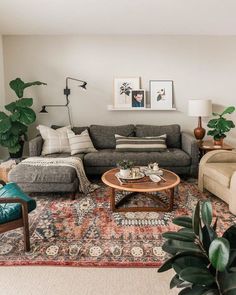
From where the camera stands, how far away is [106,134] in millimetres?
4418

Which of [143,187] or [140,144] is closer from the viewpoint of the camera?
[143,187]

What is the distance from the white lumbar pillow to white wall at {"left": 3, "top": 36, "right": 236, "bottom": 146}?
645 millimetres

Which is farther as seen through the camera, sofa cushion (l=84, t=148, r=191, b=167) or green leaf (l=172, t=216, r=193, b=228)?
sofa cushion (l=84, t=148, r=191, b=167)

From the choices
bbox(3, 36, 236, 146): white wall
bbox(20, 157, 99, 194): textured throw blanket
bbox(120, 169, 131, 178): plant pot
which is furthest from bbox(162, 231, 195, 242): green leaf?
bbox(3, 36, 236, 146): white wall

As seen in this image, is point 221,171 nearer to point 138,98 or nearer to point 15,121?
point 138,98

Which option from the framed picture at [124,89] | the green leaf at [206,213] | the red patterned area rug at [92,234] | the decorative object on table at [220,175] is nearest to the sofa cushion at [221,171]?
the decorative object on table at [220,175]

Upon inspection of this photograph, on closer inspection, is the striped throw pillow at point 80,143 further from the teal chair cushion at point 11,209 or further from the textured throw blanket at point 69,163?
the teal chair cushion at point 11,209

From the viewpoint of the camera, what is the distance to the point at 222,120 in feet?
13.8

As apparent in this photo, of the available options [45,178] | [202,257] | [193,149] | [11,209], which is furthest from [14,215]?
[193,149]

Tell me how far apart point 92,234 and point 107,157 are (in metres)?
1.54

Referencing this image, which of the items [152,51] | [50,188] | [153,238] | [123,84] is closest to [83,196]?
[50,188]

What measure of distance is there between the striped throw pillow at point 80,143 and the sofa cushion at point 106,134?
0.19 metres

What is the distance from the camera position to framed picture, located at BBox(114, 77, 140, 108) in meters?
4.64

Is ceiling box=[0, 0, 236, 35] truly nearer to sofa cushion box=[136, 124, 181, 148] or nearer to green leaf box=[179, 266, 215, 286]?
sofa cushion box=[136, 124, 181, 148]
